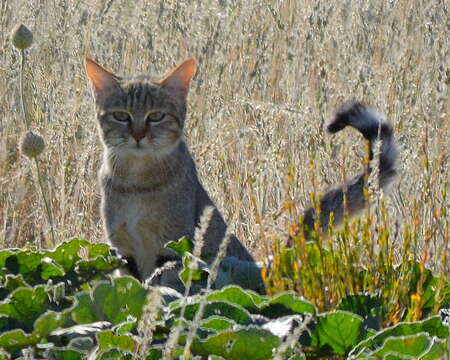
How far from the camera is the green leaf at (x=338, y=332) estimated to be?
2.09 metres

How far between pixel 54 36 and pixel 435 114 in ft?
7.60

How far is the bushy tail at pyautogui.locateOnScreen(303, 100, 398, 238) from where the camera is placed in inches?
117

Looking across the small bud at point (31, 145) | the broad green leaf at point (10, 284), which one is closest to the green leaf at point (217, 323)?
the broad green leaf at point (10, 284)

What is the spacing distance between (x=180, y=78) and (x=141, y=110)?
0.74 feet

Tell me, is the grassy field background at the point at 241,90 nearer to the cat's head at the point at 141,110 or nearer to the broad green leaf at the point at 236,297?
the cat's head at the point at 141,110

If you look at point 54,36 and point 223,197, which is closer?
point 223,197

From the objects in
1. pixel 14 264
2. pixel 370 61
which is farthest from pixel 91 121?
pixel 14 264

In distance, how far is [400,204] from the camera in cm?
386

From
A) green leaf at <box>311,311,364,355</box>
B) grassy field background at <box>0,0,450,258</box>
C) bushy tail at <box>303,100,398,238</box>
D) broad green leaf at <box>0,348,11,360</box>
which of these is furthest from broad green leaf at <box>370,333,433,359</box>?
grassy field background at <box>0,0,450,258</box>

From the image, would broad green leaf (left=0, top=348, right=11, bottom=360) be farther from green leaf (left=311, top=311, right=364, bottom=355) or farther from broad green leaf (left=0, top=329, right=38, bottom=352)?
green leaf (left=311, top=311, right=364, bottom=355)

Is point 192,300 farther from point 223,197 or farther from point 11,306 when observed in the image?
point 223,197

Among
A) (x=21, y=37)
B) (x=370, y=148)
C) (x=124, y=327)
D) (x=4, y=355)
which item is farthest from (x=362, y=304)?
(x=21, y=37)

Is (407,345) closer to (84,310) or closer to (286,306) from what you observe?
(286,306)

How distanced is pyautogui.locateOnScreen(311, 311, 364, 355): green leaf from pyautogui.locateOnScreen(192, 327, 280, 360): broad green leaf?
0.69ft
